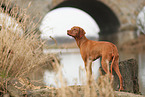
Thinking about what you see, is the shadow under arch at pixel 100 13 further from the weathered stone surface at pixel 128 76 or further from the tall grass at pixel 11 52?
the tall grass at pixel 11 52

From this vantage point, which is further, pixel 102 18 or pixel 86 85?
pixel 102 18

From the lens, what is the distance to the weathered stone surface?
6.17 feet

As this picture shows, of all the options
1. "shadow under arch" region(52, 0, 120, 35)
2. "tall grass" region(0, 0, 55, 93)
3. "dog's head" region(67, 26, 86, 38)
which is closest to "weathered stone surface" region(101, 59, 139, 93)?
"dog's head" region(67, 26, 86, 38)

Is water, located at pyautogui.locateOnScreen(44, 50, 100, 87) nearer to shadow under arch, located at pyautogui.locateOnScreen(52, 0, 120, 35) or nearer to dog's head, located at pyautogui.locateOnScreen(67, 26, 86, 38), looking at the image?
dog's head, located at pyautogui.locateOnScreen(67, 26, 86, 38)

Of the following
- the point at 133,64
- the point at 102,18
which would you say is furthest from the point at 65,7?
the point at 133,64

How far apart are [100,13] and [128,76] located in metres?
10.1

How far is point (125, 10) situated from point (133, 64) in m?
8.47

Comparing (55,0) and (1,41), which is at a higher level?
(55,0)

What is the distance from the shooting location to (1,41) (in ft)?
5.28

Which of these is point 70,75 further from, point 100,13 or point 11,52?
point 100,13

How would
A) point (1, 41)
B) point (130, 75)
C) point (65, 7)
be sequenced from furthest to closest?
point (65, 7) < point (130, 75) < point (1, 41)

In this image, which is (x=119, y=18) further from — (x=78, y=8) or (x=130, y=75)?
(x=130, y=75)

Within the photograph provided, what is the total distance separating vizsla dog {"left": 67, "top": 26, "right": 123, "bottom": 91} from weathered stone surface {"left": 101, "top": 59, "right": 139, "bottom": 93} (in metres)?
0.26

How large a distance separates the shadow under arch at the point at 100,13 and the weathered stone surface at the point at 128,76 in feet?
26.3
